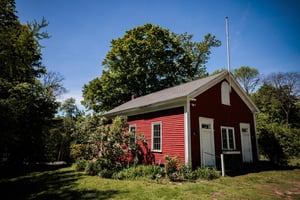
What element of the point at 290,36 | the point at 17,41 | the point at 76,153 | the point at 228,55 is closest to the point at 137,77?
the point at 76,153

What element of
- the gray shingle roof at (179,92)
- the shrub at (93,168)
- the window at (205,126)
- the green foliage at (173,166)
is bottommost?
the shrub at (93,168)

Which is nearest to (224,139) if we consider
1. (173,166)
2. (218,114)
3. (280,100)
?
(218,114)

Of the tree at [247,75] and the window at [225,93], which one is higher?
the tree at [247,75]

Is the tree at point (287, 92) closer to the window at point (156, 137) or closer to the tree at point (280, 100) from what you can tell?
the tree at point (280, 100)

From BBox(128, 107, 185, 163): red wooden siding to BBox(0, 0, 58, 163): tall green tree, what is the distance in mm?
6875

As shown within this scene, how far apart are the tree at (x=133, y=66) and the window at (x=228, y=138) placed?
1447 centimetres

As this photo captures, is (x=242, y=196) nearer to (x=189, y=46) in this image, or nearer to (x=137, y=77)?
(x=137, y=77)

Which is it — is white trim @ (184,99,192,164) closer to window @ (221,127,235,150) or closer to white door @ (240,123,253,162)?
window @ (221,127,235,150)

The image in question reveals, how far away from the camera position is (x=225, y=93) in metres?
11.7

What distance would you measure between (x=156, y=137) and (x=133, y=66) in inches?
582

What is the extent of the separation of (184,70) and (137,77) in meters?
Answer: 7.97

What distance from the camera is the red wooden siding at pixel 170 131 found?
9.09 metres

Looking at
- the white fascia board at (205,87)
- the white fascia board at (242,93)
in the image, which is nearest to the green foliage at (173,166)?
the white fascia board at (205,87)

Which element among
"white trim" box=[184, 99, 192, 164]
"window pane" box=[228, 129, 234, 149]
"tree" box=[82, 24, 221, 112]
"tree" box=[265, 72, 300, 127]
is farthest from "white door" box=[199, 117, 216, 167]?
"tree" box=[265, 72, 300, 127]
